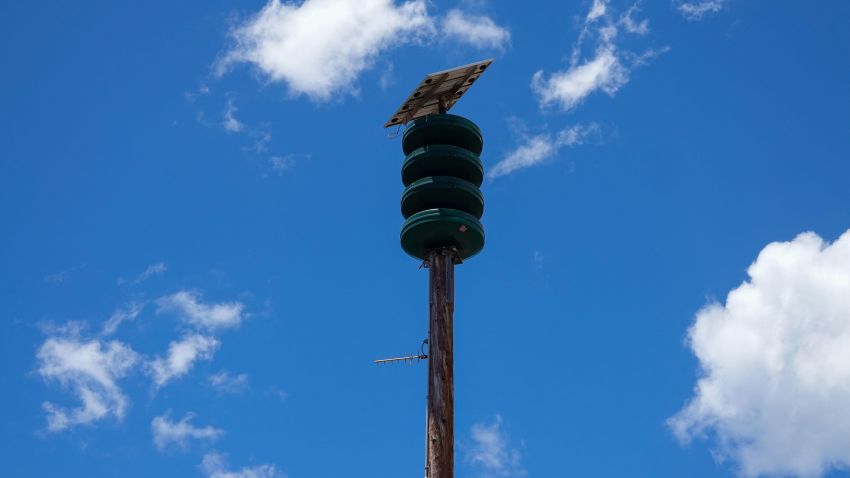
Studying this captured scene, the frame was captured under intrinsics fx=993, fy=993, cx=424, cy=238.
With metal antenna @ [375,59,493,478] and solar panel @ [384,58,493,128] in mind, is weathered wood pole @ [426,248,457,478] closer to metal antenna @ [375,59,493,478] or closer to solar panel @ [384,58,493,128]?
metal antenna @ [375,59,493,478]

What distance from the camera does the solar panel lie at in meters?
25.5

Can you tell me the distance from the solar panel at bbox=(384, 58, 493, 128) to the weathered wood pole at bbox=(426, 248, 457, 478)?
4.85 m

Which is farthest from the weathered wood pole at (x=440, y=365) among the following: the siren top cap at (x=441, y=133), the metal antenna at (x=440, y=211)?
the siren top cap at (x=441, y=133)

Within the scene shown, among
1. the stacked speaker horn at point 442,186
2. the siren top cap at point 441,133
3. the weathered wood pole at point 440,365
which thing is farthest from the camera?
the siren top cap at point 441,133

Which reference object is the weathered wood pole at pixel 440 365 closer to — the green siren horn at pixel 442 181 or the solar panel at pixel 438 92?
the green siren horn at pixel 442 181

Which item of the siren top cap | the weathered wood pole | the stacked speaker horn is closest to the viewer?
the weathered wood pole

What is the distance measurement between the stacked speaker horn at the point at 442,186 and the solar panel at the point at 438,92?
136cm

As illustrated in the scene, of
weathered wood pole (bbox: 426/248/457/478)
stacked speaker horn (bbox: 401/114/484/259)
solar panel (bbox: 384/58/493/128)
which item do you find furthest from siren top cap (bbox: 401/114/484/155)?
weathered wood pole (bbox: 426/248/457/478)

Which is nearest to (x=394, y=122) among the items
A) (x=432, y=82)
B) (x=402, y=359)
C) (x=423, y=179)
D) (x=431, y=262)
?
(x=432, y=82)

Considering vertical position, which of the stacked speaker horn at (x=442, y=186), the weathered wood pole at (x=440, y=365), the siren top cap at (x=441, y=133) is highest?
the siren top cap at (x=441, y=133)

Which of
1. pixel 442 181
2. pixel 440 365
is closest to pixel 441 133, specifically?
pixel 442 181

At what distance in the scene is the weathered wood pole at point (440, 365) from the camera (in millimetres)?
19969

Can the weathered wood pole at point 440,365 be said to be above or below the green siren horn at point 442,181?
below

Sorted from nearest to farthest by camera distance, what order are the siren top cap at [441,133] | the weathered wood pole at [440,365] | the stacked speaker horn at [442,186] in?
1. the weathered wood pole at [440,365]
2. the stacked speaker horn at [442,186]
3. the siren top cap at [441,133]
